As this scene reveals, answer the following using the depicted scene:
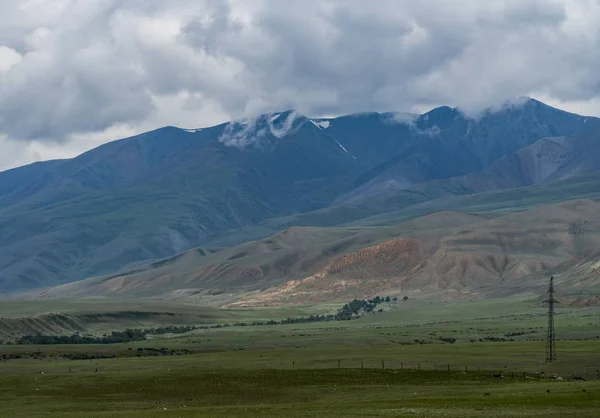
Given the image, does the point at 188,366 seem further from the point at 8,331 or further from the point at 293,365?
the point at 8,331

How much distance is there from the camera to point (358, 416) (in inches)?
2117

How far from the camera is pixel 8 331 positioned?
538 feet

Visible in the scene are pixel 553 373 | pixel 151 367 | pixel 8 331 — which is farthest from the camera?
pixel 8 331

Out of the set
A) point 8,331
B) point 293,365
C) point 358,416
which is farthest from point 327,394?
point 8,331

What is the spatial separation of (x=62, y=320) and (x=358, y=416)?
137230 mm

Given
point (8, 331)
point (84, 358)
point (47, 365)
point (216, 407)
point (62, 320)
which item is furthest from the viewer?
point (62, 320)

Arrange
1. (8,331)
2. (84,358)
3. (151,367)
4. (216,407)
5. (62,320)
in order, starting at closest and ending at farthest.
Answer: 1. (216,407)
2. (151,367)
3. (84,358)
4. (8,331)
5. (62,320)

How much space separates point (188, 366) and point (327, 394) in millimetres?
27313

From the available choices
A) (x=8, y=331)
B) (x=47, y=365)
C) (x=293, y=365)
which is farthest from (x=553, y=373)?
(x=8, y=331)

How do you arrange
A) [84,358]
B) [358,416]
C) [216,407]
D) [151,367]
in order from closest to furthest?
[358,416]
[216,407]
[151,367]
[84,358]

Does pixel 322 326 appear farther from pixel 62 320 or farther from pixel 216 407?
pixel 216 407

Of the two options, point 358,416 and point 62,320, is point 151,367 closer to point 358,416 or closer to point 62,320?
point 358,416

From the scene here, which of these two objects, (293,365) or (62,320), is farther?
(62,320)

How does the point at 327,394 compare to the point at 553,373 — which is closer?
the point at 327,394
